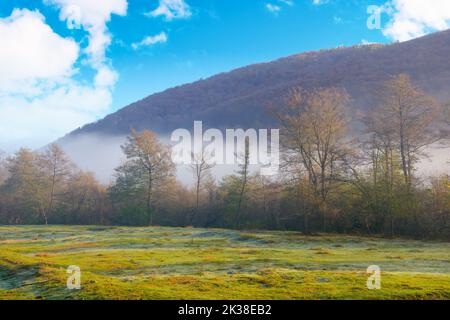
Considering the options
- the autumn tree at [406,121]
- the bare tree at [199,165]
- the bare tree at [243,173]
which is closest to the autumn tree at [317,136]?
the autumn tree at [406,121]

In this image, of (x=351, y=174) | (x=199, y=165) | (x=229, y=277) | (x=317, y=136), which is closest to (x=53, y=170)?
(x=199, y=165)

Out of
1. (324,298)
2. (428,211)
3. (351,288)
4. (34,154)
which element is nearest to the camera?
(324,298)

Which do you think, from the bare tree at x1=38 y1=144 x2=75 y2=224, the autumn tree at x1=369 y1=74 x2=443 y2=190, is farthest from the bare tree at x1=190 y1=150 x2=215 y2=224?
the autumn tree at x1=369 y1=74 x2=443 y2=190

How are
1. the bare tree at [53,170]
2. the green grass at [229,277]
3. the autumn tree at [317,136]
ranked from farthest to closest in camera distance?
1. the bare tree at [53,170]
2. the autumn tree at [317,136]
3. the green grass at [229,277]

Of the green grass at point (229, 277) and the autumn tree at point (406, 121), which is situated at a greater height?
the autumn tree at point (406, 121)

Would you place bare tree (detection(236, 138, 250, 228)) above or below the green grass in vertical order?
above

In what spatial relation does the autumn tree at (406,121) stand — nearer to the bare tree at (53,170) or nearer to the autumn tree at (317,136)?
the autumn tree at (317,136)

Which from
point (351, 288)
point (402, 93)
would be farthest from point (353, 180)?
point (351, 288)

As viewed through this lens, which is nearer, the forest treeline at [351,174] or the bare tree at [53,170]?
the forest treeline at [351,174]

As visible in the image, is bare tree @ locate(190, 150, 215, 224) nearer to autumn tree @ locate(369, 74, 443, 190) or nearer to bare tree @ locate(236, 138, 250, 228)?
bare tree @ locate(236, 138, 250, 228)

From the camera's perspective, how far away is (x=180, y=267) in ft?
88.7

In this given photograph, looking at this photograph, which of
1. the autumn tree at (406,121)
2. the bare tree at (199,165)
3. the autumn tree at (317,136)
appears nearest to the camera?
the autumn tree at (406,121)
